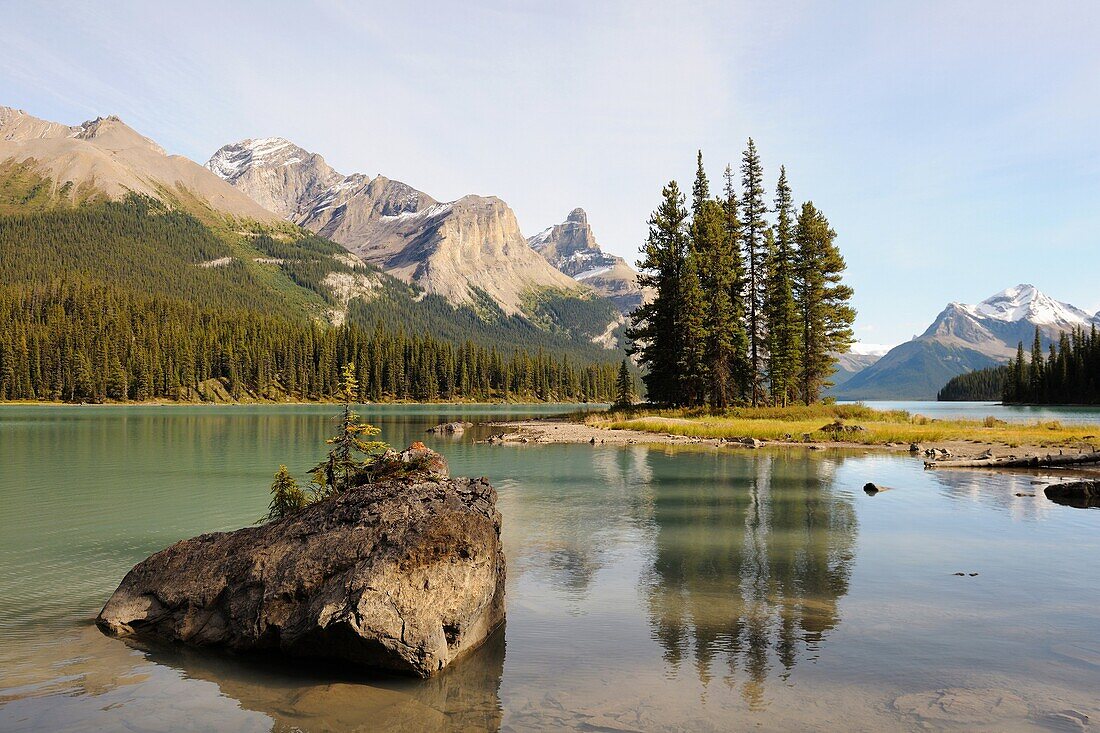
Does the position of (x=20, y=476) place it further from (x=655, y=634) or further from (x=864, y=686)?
(x=864, y=686)

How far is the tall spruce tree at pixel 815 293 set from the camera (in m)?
70.9

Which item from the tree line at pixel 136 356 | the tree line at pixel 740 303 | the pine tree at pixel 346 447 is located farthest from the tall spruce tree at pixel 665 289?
the tree line at pixel 136 356

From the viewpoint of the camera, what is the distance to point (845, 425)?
51.5 meters

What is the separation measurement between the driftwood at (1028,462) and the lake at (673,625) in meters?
9.03

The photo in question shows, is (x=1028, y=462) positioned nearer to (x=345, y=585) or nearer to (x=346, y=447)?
(x=346, y=447)

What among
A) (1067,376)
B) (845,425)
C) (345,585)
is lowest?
(345,585)

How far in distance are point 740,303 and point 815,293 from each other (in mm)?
10086

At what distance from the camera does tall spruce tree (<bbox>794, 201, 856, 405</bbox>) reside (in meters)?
70.9

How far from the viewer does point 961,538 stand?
1916 cm

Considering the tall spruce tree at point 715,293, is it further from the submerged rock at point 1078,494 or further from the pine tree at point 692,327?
the submerged rock at point 1078,494

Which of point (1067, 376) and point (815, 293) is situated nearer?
point (815, 293)

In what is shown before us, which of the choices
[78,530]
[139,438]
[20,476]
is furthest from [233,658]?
[139,438]

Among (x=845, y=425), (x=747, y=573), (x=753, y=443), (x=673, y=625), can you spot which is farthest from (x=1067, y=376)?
(x=673, y=625)

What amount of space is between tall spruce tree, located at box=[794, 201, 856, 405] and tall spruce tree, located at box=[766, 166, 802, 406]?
126cm
